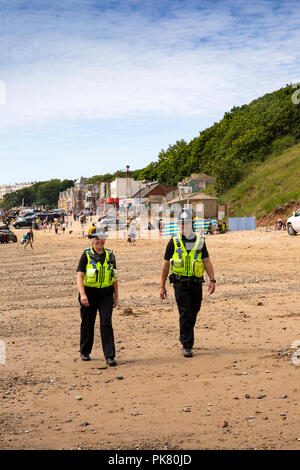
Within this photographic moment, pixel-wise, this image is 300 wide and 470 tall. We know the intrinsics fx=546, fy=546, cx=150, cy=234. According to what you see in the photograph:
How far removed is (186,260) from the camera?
7.39 m

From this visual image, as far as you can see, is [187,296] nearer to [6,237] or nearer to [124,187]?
[6,237]

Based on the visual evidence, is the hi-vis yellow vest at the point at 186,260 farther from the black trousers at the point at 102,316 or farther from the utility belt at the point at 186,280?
the black trousers at the point at 102,316

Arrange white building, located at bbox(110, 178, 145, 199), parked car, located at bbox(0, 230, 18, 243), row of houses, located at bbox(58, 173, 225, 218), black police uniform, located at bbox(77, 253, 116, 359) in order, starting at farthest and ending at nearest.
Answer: white building, located at bbox(110, 178, 145, 199)
row of houses, located at bbox(58, 173, 225, 218)
parked car, located at bbox(0, 230, 18, 243)
black police uniform, located at bbox(77, 253, 116, 359)

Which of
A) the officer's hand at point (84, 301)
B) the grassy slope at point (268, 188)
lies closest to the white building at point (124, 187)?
the grassy slope at point (268, 188)

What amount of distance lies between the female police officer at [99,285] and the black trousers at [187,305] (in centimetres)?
89

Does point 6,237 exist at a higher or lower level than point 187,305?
higher

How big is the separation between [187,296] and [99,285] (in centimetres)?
121

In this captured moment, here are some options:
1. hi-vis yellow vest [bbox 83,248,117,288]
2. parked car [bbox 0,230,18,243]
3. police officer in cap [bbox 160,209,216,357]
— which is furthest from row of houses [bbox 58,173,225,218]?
hi-vis yellow vest [bbox 83,248,117,288]

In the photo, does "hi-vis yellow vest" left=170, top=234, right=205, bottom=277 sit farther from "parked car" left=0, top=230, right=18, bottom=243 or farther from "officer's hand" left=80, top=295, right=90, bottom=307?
"parked car" left=0, top=230, right=18, bottom=243

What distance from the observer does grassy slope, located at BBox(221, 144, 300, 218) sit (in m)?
45.8

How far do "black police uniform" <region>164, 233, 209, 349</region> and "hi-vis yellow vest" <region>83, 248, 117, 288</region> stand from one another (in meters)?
0.87

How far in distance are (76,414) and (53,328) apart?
14.4ft

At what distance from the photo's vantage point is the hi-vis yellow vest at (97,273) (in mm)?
7145

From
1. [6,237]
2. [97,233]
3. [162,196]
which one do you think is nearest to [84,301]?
[97,233]
